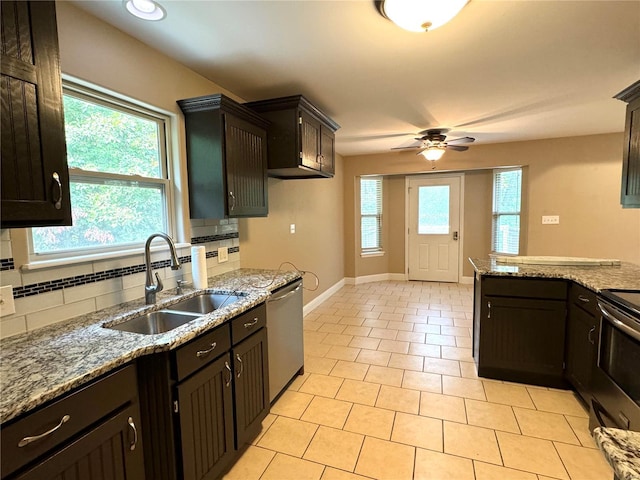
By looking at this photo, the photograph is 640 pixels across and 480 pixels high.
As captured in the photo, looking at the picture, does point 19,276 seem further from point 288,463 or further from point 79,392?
point 288,463

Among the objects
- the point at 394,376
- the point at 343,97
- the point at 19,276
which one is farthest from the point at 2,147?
the point at 394,376

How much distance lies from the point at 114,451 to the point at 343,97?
9.50 feet

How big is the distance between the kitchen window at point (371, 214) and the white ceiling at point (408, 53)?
2659 mm

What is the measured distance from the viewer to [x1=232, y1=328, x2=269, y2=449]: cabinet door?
1.75 m

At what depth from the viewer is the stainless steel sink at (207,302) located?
1990 mm

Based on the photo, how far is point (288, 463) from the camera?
179 cm

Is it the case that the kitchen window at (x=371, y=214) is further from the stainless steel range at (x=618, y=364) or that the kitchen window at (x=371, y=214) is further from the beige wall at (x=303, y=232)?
the stainless steel range at (x=618, y=364)

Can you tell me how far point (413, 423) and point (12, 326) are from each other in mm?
2233

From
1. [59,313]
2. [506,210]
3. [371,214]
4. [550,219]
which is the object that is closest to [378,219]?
[371,214]

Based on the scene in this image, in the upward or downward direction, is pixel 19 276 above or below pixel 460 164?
below

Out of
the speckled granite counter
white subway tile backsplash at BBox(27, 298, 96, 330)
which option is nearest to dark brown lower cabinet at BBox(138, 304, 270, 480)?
white subway tile backsplash at BBox(27, 298, 96, 330)

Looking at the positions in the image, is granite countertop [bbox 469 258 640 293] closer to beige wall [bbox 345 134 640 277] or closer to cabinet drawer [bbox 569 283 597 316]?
cabinet drawer [bbox 569 283 597 316]

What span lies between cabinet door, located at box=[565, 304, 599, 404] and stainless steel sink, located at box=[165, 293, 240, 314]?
2283 millimetres

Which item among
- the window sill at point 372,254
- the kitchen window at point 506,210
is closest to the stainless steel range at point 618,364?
the kitchen window at point 506,210
